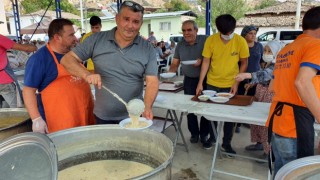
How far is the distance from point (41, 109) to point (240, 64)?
2.08 metres

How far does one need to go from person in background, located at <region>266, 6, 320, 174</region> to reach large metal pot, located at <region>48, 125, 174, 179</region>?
0.76m

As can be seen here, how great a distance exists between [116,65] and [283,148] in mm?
1133

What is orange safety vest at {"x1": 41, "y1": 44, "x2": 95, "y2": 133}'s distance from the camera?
1554mm

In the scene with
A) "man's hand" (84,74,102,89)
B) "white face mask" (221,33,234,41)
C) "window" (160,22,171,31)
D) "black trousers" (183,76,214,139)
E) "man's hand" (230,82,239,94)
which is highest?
"window" (160,22,171,31)

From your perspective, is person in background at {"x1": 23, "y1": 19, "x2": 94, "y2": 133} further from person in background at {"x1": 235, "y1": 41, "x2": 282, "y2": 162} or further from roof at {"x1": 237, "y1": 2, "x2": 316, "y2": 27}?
roof at {"x1": 237, "y1": 2, "x2": 316, "y2": 27}

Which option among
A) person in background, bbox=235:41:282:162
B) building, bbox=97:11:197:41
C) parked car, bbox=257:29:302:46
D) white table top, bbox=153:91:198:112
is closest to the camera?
white table top, bbox=153:91:198:112

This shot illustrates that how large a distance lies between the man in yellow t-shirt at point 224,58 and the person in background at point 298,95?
1109 millimetres

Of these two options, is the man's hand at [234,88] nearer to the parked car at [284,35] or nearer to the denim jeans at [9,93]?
the denim jeans at [9,93]

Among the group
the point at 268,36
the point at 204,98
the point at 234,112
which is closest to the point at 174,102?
the point at 204,98

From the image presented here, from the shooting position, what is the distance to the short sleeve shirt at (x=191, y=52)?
2.96 meters

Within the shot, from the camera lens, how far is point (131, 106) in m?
1.31

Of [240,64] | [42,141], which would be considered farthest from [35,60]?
[240,64]

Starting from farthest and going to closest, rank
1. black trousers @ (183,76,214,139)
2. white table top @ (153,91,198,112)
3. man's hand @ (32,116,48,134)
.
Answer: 1. black trousers @ (183,76,214,139)
2. white table top @ (153,91,198,112)
3. man's hand @ (32,116,48,134)

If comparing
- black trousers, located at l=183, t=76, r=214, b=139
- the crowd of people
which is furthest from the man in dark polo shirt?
the crowd of people
